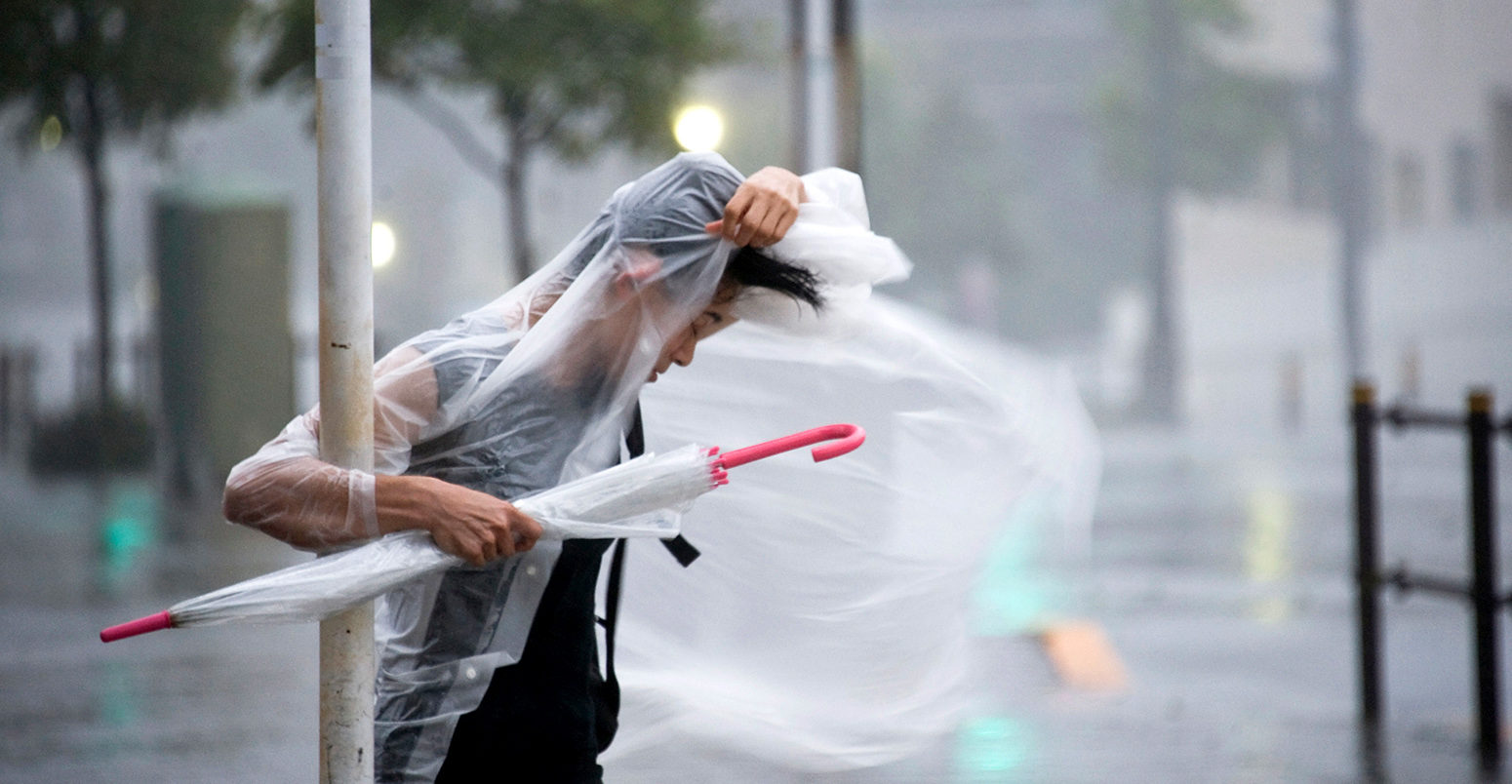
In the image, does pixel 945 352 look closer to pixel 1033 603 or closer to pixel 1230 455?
pixel 1033 603

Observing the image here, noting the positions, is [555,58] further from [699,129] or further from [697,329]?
[697,329]

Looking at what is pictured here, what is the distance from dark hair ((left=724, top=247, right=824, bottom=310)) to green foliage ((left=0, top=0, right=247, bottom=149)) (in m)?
12.1

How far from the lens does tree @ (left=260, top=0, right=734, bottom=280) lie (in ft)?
36.8

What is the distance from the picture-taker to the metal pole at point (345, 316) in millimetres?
2070

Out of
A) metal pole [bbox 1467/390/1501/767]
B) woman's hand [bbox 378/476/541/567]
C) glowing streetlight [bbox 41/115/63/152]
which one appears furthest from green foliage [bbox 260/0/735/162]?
woman's hand [bbox 378/476/541/567]

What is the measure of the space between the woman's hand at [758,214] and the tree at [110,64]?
471 inches

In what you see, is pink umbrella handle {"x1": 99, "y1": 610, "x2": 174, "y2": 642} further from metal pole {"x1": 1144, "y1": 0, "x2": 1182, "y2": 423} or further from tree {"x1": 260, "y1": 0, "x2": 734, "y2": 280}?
metal pole {"x1": 1144, "y1": 0, "x2": 1182, "y2": 423}

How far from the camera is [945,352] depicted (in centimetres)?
287

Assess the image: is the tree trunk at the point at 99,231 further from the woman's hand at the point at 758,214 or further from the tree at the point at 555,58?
→ the woman's hand at the point at 758,214

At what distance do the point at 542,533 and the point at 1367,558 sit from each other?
4.08 metres

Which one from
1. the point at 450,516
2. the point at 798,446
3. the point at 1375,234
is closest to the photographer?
the point at 450,516

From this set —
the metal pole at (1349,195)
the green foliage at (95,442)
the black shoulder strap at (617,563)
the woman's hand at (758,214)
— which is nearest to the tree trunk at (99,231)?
the green foliage at (95,442)

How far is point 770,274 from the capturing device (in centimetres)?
→ 236

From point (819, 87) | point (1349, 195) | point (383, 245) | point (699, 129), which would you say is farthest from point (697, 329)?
point (1349, 195)
